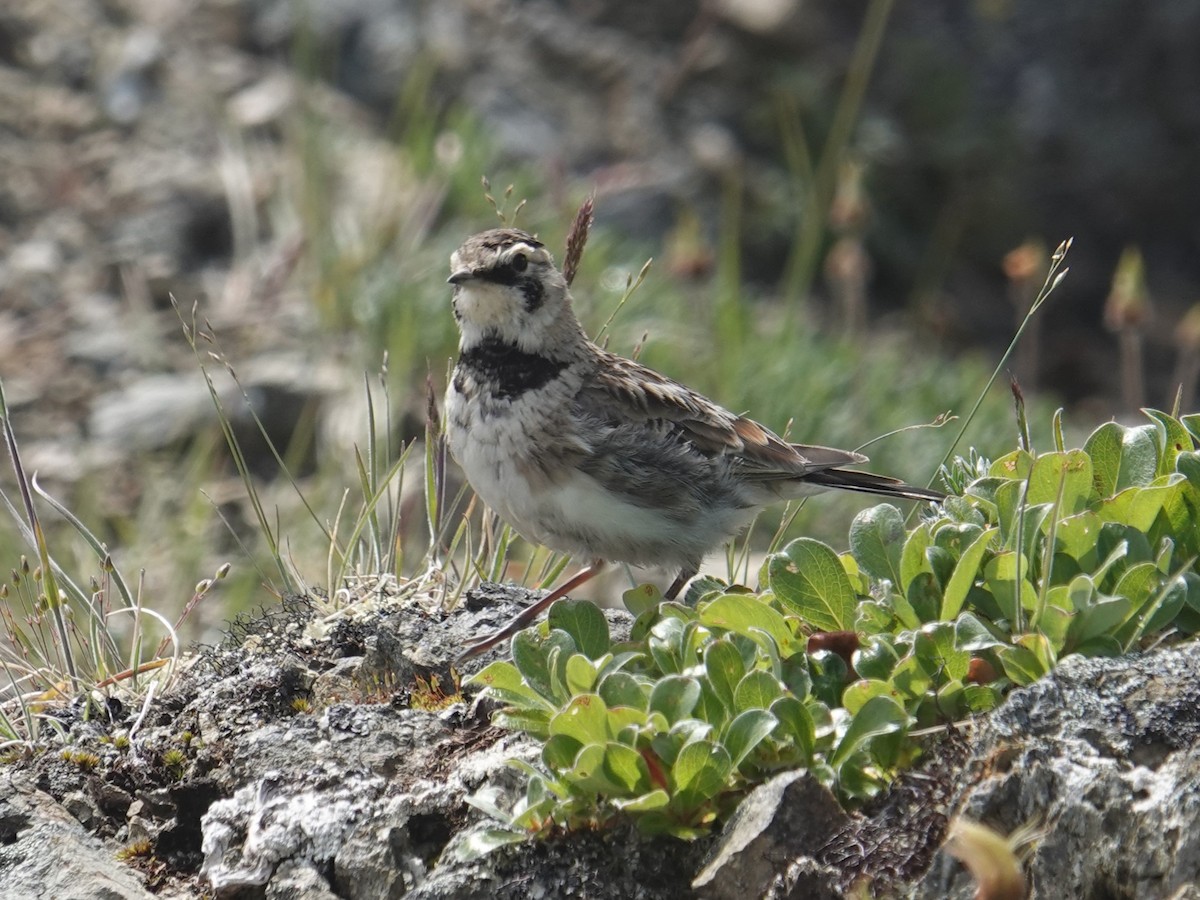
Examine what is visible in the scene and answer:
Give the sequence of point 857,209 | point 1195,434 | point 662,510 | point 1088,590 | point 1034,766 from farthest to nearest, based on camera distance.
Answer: point 857,209
point 662,510
point 1195,434
point 1088,590
point 1034,766

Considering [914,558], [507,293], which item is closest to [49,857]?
[914,558]

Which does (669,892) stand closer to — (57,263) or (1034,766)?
(1034,766)

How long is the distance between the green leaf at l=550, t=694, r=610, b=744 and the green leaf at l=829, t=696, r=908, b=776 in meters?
0.48

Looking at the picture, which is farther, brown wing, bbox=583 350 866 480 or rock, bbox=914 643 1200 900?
brown wing, bbox=583 350 866 480

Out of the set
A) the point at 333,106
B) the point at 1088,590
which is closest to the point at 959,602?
the point at 1088,590

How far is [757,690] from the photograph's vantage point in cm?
315

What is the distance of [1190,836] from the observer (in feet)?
8.65

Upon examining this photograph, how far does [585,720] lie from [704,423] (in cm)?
243

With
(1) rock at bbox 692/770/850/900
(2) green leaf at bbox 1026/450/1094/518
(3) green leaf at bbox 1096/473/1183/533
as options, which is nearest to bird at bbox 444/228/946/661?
(2) green leaf at bbox 1026/450/1094/518

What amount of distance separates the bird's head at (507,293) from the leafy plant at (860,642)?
1577 mm

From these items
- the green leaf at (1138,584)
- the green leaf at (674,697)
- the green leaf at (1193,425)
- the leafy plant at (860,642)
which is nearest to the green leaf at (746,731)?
the leafy plant at (860,642)

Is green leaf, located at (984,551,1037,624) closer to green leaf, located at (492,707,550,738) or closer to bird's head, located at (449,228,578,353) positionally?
green leaf, located at (492,707,550,738)

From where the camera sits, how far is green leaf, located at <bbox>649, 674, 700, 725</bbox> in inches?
123

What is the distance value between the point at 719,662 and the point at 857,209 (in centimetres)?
509
